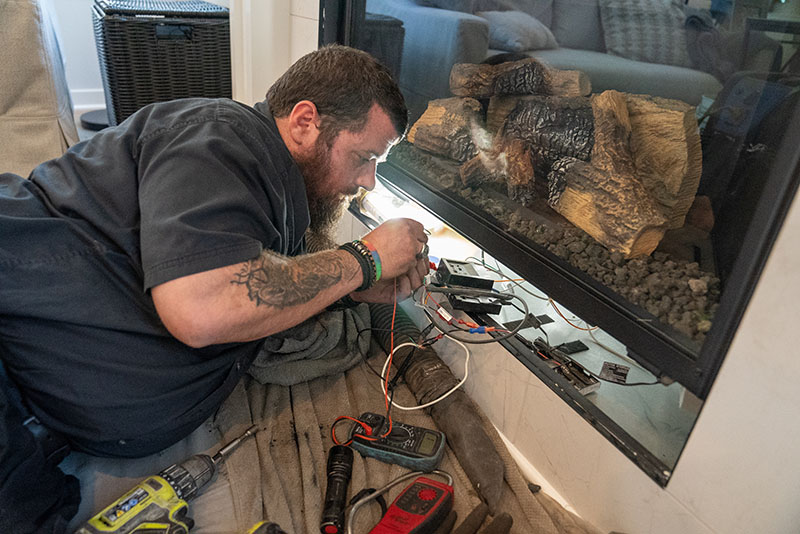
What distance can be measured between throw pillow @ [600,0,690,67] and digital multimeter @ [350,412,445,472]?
2.60 feet

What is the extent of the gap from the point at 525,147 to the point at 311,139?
1.50ft

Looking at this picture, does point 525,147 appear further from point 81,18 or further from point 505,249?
point 81,18

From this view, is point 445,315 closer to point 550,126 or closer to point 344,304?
point 344,304

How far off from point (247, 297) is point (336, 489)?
0.43 m

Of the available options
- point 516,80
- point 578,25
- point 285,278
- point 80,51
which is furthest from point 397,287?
point 80,51

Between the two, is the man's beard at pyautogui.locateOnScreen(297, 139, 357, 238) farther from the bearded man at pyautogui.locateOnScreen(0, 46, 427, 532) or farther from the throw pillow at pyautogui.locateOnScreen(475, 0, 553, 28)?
the throw pillow at pyautogui.locateOnScreen(475, 0, 553, 28)

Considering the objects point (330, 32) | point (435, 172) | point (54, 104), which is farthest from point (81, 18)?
point (435, 172)

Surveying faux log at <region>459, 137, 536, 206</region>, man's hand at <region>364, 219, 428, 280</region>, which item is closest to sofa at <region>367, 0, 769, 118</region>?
faux log at <region>459, 137, 536, 206</region>

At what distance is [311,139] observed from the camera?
0.99 metres

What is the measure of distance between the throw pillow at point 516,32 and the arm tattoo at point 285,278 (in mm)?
594

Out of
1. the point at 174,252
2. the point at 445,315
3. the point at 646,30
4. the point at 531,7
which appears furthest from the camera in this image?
the point at 445,315

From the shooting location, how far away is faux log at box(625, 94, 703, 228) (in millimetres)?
827

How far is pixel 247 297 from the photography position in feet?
2.63

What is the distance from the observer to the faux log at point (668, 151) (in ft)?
2.71
